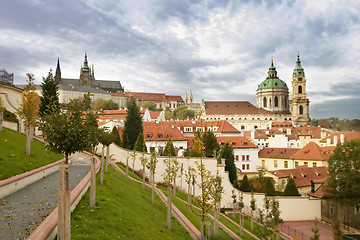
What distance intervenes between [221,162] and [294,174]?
15.1m

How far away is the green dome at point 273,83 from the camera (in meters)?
181

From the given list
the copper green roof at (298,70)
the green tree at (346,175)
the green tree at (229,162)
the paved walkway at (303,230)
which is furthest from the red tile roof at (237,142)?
the copper green roof at (298,70)

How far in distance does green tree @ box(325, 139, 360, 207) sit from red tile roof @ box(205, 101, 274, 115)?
132889mm

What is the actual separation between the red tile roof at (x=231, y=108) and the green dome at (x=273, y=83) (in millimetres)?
25899

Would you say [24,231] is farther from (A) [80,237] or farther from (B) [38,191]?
(B) [38,191]

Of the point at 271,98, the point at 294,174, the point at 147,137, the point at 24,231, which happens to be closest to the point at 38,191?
the point at 24,231

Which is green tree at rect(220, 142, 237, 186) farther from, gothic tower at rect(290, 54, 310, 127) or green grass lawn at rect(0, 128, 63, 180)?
gothic tower at rect(290, 54, 310, 127)

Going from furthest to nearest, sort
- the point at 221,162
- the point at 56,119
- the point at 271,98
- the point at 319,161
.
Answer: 1. the point at 271,98
2. the point at 319,161
3. the point at 221,162
4. the point at 56,119

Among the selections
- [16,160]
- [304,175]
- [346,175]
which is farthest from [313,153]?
[16,160]

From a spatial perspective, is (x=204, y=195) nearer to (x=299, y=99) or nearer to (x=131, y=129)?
(x=131, y=129)

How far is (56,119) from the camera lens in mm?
11109

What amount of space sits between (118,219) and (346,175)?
21807 millimetres

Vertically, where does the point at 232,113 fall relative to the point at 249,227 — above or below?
above

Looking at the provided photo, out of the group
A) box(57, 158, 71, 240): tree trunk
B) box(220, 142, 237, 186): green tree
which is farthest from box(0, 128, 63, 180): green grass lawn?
box(220, 142, 237, 186): green tree
